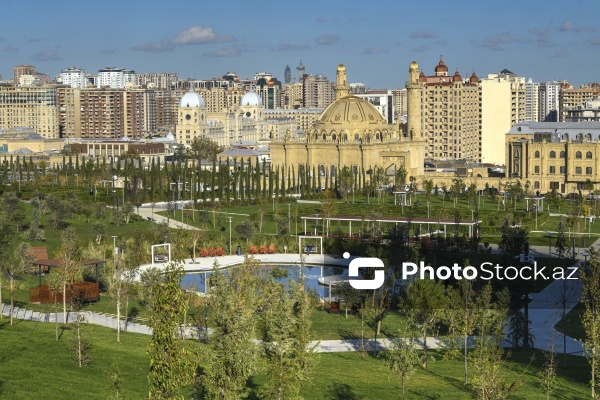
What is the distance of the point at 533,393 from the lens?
2680cm

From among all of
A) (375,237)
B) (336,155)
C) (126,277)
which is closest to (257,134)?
(336,155)

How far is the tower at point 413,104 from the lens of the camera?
87125 millimetres

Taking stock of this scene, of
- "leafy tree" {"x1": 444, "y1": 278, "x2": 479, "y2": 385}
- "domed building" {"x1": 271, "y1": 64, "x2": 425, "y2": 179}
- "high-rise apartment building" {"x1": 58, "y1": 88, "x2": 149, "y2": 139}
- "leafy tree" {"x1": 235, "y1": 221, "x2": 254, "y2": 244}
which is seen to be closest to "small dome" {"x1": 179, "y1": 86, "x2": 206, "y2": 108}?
"high-rise apartment building" {"x1": 58, "y1": 88, "x2": 149, "y2": 139}

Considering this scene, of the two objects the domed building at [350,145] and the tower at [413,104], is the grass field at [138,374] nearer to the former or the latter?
the domed building at [350,145]

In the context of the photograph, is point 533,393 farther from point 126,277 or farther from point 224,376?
point 126,277

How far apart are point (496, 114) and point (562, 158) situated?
39.7 meters

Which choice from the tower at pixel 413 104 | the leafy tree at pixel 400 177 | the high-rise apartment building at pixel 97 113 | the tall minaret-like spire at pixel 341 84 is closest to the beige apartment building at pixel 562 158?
the leafy tree at pixel 400 177

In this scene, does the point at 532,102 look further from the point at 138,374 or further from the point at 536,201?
the point at 138,374

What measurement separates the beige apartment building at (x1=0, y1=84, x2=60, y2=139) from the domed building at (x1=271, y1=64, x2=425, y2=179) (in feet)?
235

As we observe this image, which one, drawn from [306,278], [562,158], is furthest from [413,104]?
[306,278]

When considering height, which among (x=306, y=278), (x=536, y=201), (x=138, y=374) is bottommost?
(x=138, y=374)

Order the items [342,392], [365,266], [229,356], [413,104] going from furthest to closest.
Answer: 1. [413,104]
2. [365,266]
3. [342,392]
4. [229,356]

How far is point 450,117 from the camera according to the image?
113 meters

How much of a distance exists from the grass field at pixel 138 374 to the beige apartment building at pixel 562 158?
1826 inches
